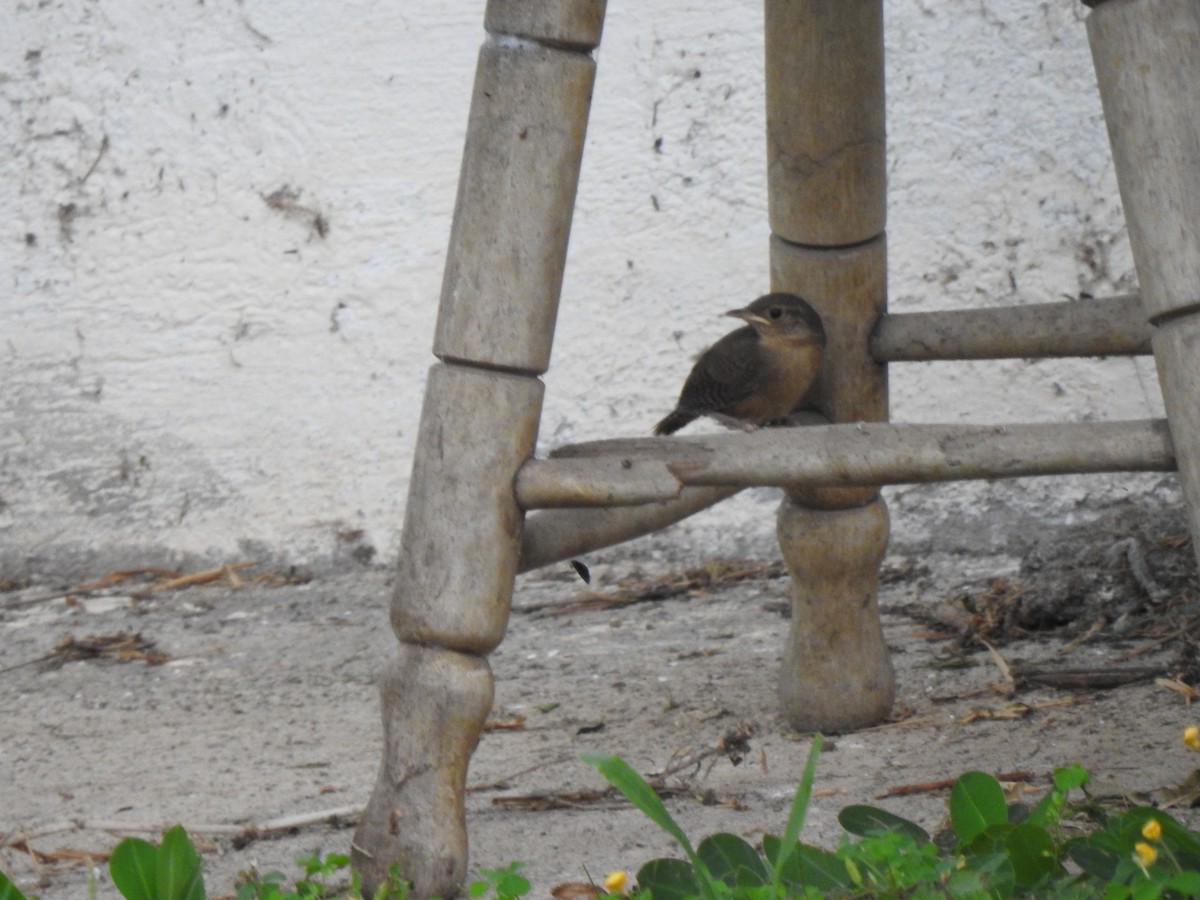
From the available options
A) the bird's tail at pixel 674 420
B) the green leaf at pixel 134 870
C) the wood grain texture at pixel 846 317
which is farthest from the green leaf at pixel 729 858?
the bird's tail at pixel 674 420

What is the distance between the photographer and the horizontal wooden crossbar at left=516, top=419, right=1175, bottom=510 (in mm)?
1363

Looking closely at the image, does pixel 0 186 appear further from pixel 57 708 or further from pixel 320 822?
pixel 320 822

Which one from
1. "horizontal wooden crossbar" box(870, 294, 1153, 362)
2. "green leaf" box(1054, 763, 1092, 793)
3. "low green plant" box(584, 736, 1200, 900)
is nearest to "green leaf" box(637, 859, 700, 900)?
"low green plant" box(584, 736, 1200, 900)

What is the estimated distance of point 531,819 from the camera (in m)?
1.64

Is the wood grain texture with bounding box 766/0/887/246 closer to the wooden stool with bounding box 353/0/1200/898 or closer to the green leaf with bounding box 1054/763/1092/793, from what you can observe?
the wooden stool with bounding box 353/0/1200/898

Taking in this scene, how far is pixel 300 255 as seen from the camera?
10.7ft

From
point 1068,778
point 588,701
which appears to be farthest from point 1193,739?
point 588,701

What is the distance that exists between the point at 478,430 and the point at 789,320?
0.69m

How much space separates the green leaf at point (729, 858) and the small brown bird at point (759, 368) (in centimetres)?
78

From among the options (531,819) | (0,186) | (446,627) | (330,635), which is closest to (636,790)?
(446,627)

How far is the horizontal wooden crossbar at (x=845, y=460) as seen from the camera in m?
1.36

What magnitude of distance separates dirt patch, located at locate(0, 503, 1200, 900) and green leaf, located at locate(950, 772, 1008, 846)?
0.23 meters

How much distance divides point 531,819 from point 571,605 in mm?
1385

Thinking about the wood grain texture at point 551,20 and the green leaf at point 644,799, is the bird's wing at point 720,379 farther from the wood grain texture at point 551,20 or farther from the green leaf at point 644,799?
the green leaf at point 644,799
